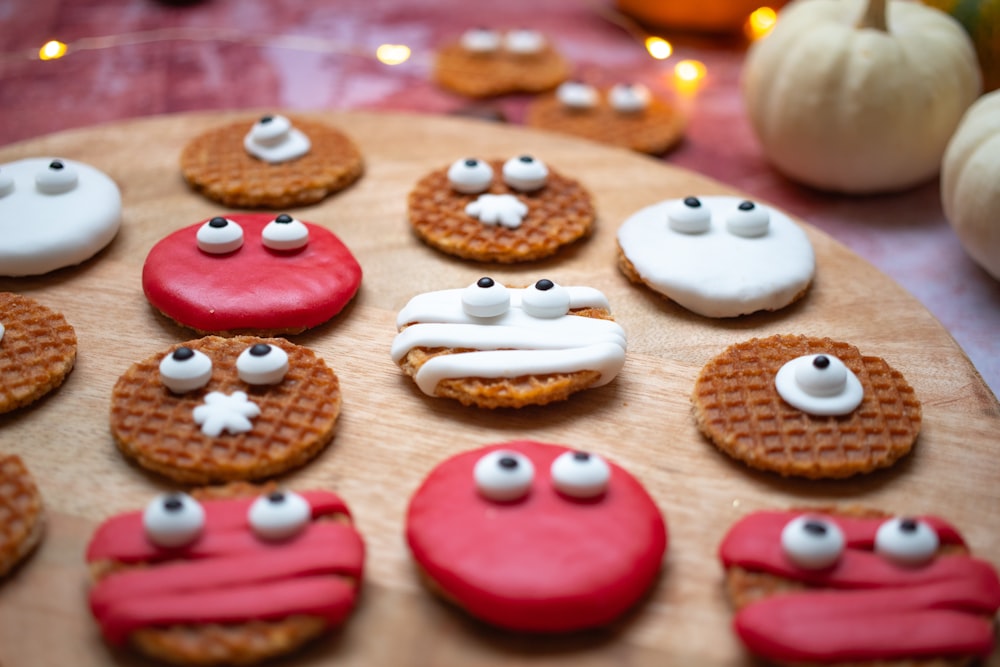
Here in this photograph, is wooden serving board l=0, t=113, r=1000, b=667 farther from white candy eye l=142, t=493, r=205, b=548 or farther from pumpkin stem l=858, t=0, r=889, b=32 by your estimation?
pumpkin stem l=858, t=0, r=889, b=32

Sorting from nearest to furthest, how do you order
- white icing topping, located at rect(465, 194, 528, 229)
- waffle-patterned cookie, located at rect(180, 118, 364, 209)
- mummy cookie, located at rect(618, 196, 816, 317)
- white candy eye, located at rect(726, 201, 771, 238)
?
mummy cookie, located at rect(618, 196, 816, 317), white candy eye, located at rect(726, 201, 771, 238), white icing topping, located at rect(465, 194, 528, 229), waffle-patterned cookie, located at rect(180, 118, 364, 209)

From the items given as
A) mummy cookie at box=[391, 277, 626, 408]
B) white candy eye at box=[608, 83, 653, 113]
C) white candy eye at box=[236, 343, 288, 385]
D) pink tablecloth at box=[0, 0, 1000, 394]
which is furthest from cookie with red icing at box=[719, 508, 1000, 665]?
white candy eye at box=[608, 83, 653, 113]

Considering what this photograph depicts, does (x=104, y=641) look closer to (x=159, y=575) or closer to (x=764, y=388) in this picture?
(x=159, y=575)

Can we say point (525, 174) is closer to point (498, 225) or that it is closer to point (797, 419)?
point (498, 225)

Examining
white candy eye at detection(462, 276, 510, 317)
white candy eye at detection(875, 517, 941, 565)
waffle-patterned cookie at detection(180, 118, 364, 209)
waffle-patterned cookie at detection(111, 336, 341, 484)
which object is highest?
white candy eye at detection(462, 276, 510, 317)

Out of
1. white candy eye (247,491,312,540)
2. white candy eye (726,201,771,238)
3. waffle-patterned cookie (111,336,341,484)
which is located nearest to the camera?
white candy eye (247,491,312,540)


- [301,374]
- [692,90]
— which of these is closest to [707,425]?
[301,374]

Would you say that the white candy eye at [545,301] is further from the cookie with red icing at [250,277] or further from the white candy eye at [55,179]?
the white candy eye at [55,179]

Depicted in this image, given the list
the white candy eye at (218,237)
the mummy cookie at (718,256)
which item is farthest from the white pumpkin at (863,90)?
the white candy eye at (218,237)
